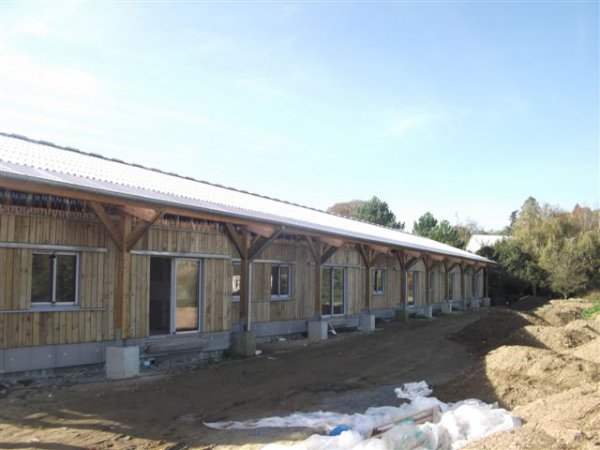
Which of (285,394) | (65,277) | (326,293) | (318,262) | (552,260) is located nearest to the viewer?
(285,394)

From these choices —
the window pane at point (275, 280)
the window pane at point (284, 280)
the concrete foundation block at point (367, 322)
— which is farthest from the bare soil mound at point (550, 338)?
the window pane at point (275, 280)

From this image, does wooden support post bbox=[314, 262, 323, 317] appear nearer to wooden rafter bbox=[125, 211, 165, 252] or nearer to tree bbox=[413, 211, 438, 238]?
wooden rafter bbox=[125, 211, 165, 252]

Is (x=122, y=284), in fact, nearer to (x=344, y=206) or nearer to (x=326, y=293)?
(x=326, y=293)

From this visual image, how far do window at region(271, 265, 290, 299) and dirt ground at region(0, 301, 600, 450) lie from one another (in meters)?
1.91

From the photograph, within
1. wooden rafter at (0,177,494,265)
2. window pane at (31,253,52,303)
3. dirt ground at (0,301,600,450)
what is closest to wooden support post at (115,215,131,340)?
wooden rafter at (0,177,494,265)

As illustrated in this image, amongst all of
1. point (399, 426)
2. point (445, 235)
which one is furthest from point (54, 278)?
point (445, 235)

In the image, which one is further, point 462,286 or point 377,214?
point 377,214

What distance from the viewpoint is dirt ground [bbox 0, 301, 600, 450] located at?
21.5ft

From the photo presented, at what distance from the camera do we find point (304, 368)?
12.0 metres

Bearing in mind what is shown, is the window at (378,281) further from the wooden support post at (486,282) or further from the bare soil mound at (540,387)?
the wooden support post at (486,282)

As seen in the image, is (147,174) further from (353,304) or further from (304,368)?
(353,304)

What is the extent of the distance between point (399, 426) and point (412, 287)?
22038 millimetres

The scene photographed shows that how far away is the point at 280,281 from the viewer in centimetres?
1689

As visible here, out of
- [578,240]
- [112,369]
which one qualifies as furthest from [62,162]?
[578,240]
